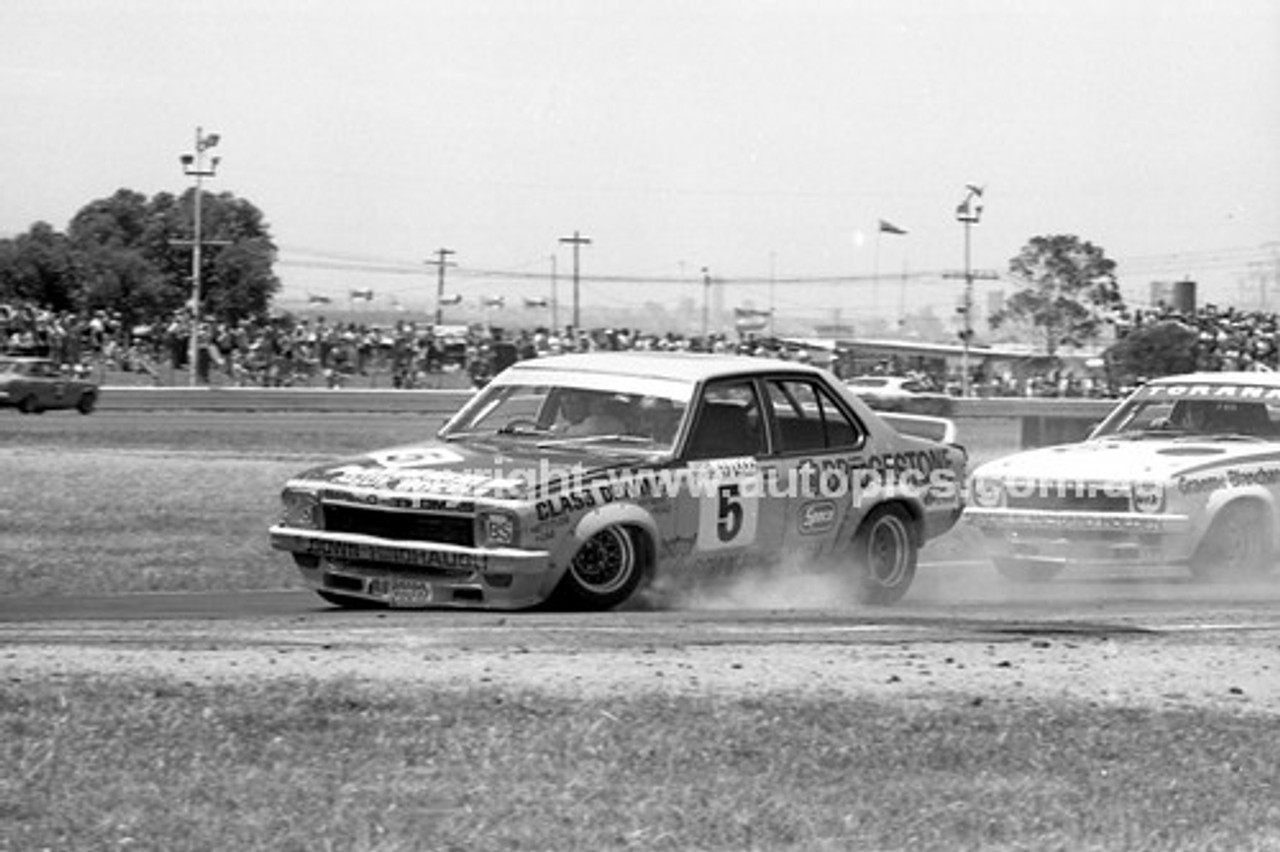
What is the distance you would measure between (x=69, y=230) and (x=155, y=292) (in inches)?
276

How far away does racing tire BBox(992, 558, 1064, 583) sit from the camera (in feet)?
42.9

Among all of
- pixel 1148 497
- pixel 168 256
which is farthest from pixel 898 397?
pixel 168 256

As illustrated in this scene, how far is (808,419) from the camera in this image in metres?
11.4

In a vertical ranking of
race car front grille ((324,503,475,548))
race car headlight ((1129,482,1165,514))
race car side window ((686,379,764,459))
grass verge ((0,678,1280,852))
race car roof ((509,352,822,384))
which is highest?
race car roof ((509,352,822,384))

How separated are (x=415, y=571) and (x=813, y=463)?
2.43 meters

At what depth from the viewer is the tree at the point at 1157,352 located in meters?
40.8

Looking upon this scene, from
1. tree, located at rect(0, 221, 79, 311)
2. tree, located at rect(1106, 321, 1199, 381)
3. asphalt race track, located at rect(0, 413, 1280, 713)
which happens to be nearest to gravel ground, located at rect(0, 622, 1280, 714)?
asphalt race track, located at rect(0, 413, 1280, 713)

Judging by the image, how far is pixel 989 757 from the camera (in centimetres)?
640

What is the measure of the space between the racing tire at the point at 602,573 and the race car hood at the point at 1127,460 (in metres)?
3.62

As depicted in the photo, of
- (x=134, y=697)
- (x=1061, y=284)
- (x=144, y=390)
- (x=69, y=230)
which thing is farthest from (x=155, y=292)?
(x=134, y=697)

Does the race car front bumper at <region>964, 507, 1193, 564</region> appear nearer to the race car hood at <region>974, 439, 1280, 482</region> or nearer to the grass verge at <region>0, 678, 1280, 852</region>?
the race car hood at <region>974, 439, 1280, 482</region>

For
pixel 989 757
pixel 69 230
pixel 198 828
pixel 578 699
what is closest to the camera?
pixel 198 828

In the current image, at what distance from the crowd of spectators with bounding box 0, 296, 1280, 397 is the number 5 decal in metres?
29.0

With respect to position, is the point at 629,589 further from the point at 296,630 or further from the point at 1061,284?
the point at 1061,284
